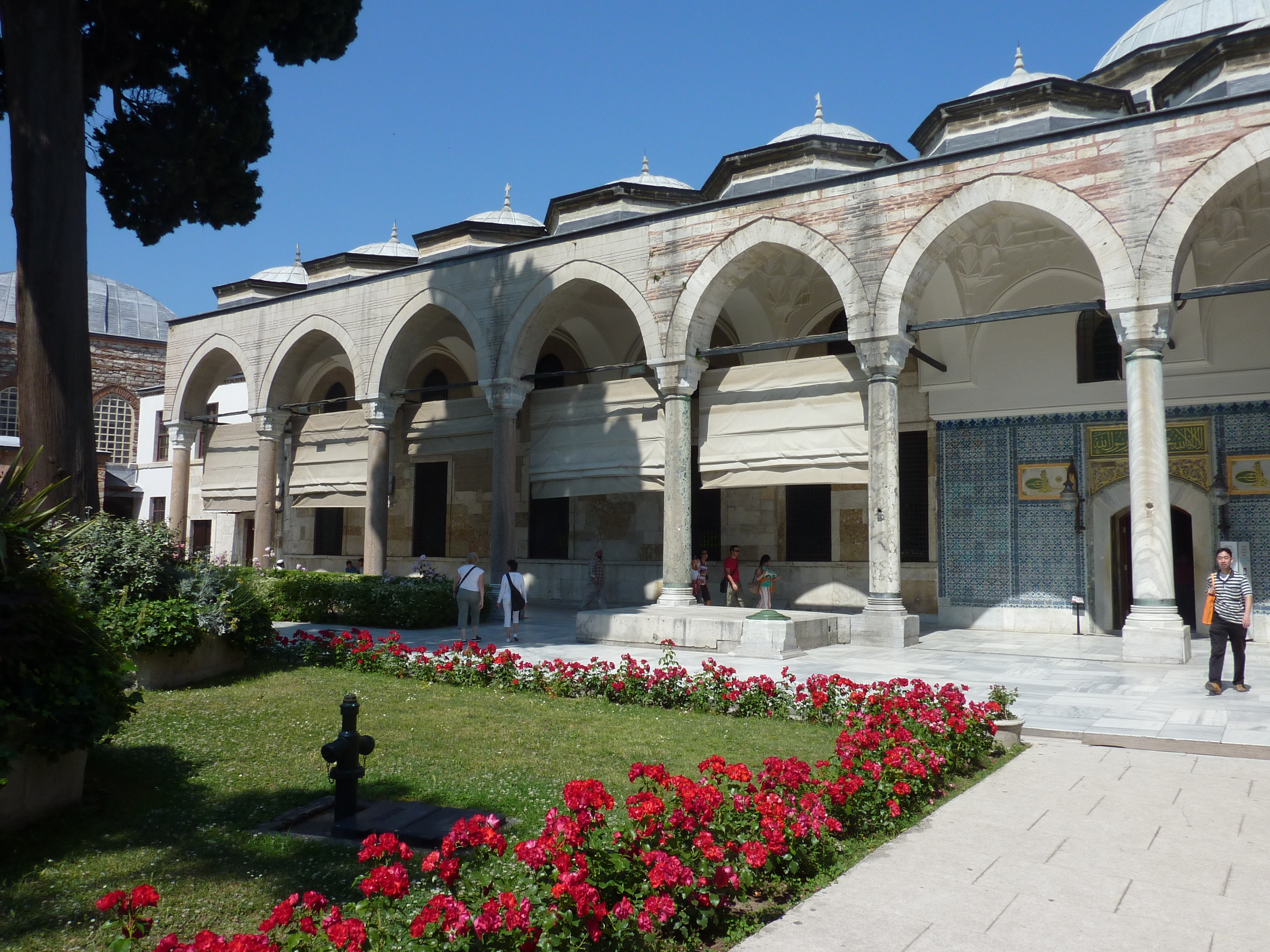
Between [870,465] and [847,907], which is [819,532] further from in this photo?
[847,907]

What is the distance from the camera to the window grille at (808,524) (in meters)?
15.0

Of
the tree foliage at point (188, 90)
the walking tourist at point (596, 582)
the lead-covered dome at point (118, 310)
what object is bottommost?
the walking tourist at point (596, 582)

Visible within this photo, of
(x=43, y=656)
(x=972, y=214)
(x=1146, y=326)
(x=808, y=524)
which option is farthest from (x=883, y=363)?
(x=43, y=656)

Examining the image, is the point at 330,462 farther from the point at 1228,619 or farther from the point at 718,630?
the point at 1228,619

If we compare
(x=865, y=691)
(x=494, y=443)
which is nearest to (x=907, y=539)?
(x=494, y=443)

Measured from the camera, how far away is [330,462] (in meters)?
17.6

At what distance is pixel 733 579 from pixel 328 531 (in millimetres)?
10824

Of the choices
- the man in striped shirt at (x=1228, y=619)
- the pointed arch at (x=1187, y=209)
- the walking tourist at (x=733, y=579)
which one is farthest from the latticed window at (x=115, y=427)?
the man in striped shirt at (x=1228, y=619)

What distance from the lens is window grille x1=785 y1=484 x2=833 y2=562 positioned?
590 inches

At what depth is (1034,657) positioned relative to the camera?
974 centimetres

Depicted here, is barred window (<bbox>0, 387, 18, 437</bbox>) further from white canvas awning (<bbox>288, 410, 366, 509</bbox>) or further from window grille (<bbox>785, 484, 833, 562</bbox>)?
window grille (<bbox>785, 484, 833, 562</bbox>)

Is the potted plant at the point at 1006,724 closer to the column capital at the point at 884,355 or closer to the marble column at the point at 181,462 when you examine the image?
the column capital at the point at 884,355

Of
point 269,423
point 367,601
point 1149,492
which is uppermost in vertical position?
point 269,423

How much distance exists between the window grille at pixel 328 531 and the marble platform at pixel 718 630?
1140 cm
